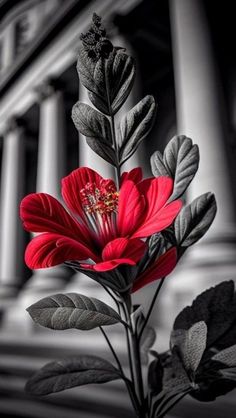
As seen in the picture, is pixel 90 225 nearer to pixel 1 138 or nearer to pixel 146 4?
pixel 146 4

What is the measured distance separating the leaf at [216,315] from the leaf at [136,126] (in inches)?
22.7

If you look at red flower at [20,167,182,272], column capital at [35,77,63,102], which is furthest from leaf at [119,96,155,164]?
column capital at [35,77,63,102]

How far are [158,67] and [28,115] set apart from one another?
25.9 ft

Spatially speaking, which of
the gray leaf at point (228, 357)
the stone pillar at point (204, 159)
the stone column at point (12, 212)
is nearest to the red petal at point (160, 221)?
the gray leaf at point (228, 357)

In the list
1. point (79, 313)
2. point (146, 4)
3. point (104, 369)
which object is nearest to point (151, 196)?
point (79, 313)

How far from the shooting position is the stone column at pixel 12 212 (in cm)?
1938

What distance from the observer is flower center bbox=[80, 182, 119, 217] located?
1.22 m

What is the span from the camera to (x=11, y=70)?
21.3 m

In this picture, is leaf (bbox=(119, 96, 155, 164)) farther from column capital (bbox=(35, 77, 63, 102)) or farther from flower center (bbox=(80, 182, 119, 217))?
column capital (bbox=(35, 77, 63, 102))

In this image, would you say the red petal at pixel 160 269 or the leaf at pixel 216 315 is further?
the leaf at pixel 216 315

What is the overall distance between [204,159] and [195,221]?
803 centimetres

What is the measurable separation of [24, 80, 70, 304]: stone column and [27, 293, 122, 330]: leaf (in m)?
14.4

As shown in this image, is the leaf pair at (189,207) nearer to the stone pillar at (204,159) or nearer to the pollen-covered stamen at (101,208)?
the pollen-covered stamen at (101,208)

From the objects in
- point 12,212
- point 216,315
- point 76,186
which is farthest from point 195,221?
point 12,212
